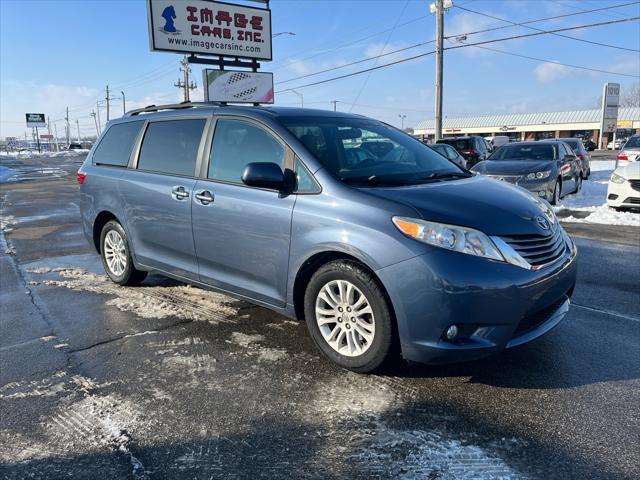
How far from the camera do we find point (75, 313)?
15.7 feet

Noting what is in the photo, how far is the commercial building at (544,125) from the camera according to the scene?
74.6 metres

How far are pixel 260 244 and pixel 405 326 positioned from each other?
1319 mm

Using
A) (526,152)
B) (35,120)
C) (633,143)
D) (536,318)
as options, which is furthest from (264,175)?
(35,120)

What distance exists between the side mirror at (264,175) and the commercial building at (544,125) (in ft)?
247

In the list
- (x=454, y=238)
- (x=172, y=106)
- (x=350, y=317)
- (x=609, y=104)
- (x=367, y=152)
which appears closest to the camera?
(x=454, y=238)

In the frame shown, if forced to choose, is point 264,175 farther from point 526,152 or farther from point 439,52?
point 439,52

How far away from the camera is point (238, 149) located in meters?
4.14

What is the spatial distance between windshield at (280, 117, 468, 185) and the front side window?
0.69 feet

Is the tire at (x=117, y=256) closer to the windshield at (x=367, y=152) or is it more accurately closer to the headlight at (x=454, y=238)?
the windshield at (x=367, y=152)

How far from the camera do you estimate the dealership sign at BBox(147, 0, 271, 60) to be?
1645cm

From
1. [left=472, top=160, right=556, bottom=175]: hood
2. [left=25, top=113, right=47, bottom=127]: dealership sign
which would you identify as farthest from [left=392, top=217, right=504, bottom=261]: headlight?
[left=25, top=113, right=47, bottom=127]: dealership sign

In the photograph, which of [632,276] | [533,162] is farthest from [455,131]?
[632,276]

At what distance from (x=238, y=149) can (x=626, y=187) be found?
29.7 feet

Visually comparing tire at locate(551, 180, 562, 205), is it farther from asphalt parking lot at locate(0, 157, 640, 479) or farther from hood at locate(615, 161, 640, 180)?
asphalt parking lot at locate(0, 157, 640, 479)
